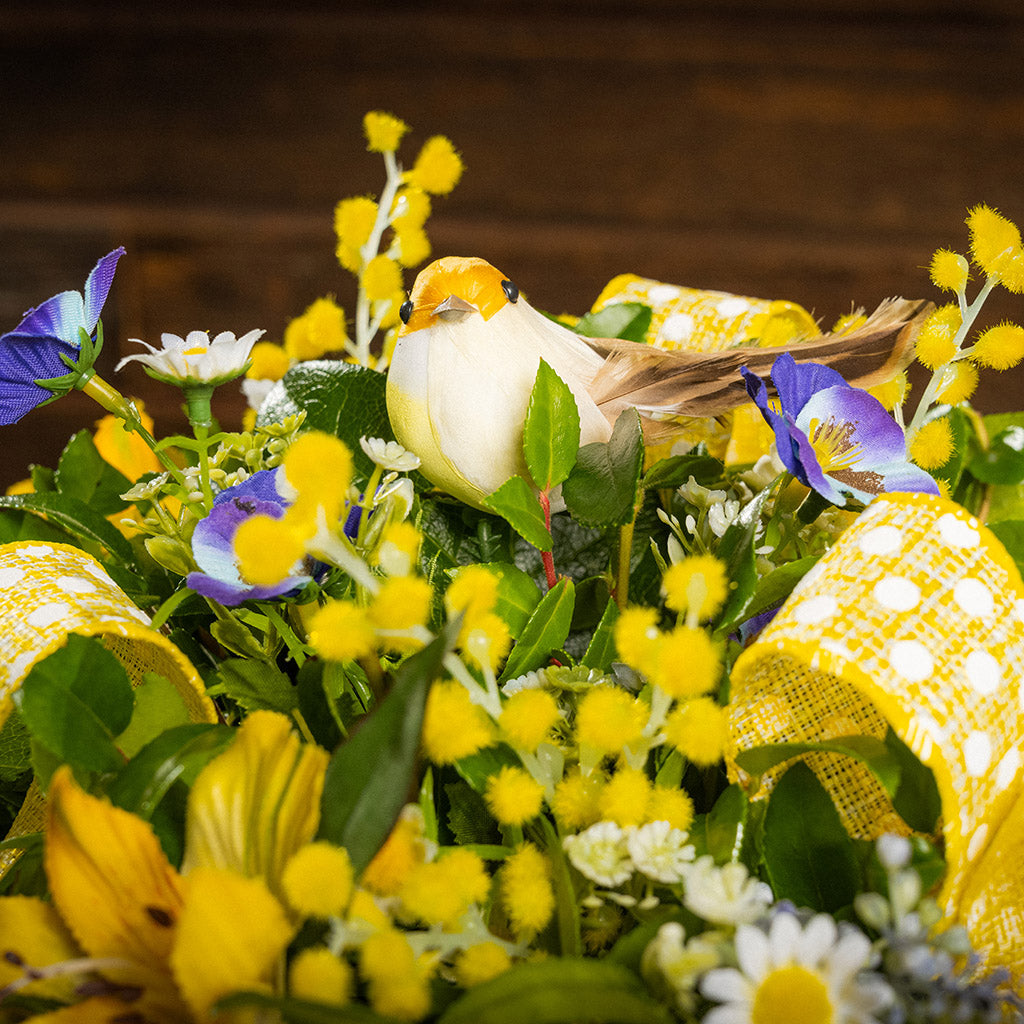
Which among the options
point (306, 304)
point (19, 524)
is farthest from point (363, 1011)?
point (306, 304)

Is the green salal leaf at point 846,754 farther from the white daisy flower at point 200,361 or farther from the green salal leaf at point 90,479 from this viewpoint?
the green salal leaf at point 90,479

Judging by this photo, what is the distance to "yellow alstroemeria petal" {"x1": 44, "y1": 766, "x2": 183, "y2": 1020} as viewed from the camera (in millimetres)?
192

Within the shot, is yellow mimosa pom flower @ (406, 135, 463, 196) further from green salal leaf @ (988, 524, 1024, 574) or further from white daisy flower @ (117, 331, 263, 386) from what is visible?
green salal leaf @ (988, 524, 1024, 574)

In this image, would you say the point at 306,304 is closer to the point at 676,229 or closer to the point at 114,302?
the point at 114,302

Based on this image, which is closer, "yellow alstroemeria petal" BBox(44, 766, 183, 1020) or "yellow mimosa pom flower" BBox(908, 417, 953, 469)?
"yellow alstroemeria petal" BBox(44, 766, 183, 1020)

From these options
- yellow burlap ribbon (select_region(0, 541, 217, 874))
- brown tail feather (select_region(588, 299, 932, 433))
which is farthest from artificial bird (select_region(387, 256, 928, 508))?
yellow burlap ribbon (select_region(0, 541, 217, 874))

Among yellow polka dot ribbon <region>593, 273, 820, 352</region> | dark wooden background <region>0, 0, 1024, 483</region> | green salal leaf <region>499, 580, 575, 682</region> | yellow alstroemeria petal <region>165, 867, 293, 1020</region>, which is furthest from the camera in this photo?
dark wooden background <region>0, 0, 1024, 483</region>

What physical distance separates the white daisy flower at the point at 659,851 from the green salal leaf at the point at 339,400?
0.19 meters

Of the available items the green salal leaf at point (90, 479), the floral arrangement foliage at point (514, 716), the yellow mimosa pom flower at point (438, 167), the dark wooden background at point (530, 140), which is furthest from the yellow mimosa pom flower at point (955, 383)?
the dark wooden background at point (530, 140)

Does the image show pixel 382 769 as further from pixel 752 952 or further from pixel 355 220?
pixel 355 220

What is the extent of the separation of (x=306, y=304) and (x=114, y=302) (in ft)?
0.79

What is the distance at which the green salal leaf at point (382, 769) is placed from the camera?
0.19 metres

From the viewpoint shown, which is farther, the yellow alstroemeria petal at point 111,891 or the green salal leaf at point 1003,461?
the green salal leaf at point 1003,461

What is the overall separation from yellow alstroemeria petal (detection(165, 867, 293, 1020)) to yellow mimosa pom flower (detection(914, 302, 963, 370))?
0.27 metres
